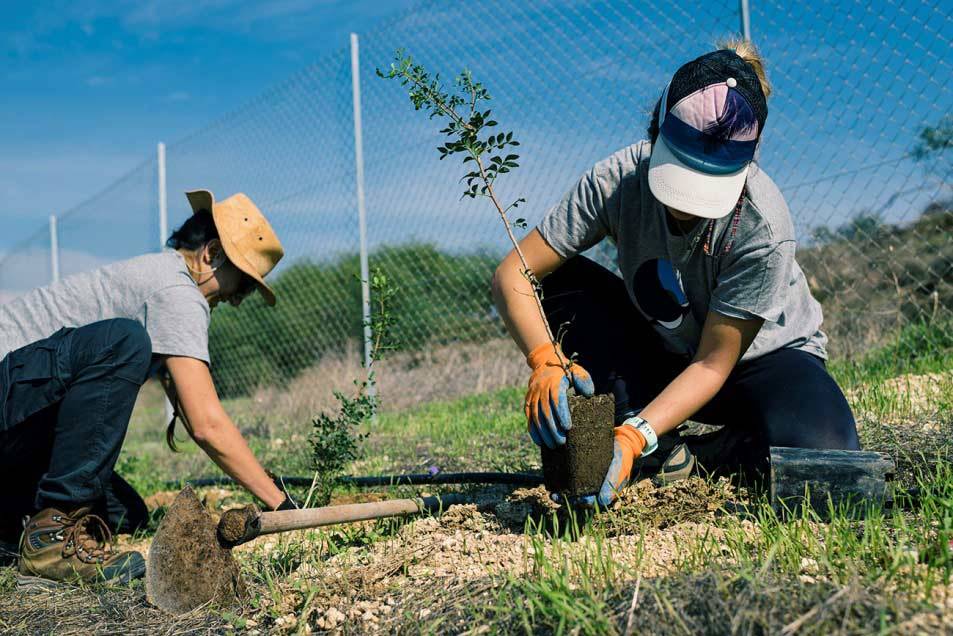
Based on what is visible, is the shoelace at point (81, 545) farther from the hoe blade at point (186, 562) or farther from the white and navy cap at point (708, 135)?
the white and navy cap at point (708, 135)

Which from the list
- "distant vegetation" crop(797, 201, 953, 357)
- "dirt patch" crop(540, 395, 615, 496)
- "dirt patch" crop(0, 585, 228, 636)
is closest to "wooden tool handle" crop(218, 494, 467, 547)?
"dirt patch" crop(0, 585, 228, 636)

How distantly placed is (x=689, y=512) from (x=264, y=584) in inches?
46.5

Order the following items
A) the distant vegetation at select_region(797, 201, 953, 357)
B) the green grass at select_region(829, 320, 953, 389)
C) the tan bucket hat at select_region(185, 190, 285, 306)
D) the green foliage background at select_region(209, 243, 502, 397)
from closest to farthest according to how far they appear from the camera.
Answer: the tan bucket hat at select_region(185, 190, 285, 306)
the green grass at select_region(829, 320, 953, 389)
the distant vegetation at select_region(797, 201, 953, 357)
the green foliage background at select_region(209, 243, 502, 397)

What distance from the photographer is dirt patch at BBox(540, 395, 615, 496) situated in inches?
75.0

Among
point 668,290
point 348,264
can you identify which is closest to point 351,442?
point 668,290

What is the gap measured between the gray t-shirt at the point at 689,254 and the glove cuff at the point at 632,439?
1.42ft

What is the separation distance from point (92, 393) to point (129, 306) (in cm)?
34

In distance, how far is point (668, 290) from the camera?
249 cm

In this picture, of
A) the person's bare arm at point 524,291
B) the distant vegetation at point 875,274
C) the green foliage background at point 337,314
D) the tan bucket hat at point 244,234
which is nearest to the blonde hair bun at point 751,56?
the person's bare arm at point 524,291

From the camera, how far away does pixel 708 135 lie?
1.89 m

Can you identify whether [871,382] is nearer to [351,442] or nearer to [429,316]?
[351,442]

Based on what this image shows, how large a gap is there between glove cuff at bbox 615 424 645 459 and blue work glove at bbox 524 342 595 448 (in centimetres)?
17

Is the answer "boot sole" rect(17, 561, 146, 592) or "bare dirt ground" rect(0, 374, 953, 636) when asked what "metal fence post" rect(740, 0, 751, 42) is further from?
"boot sole" rect(17, 561, 146, 592)

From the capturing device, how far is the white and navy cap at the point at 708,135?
→ 1.89 metres
